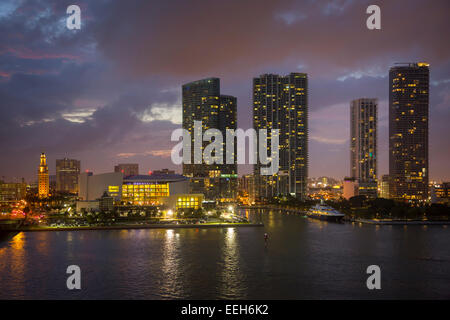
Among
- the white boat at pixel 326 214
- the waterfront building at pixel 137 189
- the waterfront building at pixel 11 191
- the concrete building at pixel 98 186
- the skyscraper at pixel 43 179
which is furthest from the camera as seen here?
the waterfront building at pixel 11 191

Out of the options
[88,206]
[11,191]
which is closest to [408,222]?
[88,206]

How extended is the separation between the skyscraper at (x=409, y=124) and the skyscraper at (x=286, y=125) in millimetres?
41500

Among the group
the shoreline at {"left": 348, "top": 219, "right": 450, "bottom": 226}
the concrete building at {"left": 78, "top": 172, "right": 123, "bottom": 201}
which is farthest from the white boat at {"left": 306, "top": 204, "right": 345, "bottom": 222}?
the concrete building at {"left": 78, "top": 172, "right": 123, "bottom": 201}

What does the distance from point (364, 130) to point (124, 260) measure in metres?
176

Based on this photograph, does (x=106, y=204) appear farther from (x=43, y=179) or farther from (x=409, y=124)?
(x=409, y=124)

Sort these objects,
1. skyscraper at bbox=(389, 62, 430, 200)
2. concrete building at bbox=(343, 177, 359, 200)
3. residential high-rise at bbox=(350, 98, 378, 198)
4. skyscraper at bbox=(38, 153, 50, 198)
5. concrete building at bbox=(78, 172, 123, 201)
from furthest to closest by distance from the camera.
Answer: residential high-rise at bbox=(350, 98, 378, 198)
skyscraper at bbox=(389, 62, 430, 200)
concrete building at bbox=(343, 177, 359, 200)
skyscraper at bbox=(38, 153, 50, 198)
concrete building at bbox=(78, 172, 123, 201)

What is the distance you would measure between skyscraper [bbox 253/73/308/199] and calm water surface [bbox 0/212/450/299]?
122 meters

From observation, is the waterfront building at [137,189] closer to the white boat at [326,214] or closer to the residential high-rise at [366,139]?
the white boat at [326,214]

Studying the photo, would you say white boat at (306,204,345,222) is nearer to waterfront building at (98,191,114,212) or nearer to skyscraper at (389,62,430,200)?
waterfront building at (98,191,114,212)

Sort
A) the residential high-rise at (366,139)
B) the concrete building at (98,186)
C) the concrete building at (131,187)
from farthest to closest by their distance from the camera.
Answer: the residential high-rise at (366,139) → the concrete building at (131,187) → the concrete building at (98,186)

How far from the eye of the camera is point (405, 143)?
173 m

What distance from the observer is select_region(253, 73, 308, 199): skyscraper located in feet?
570

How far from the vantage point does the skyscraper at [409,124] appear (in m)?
168

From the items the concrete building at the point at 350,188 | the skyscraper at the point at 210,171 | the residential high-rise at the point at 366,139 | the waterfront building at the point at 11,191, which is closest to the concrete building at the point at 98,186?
the skyscraper at the point at 210,171
